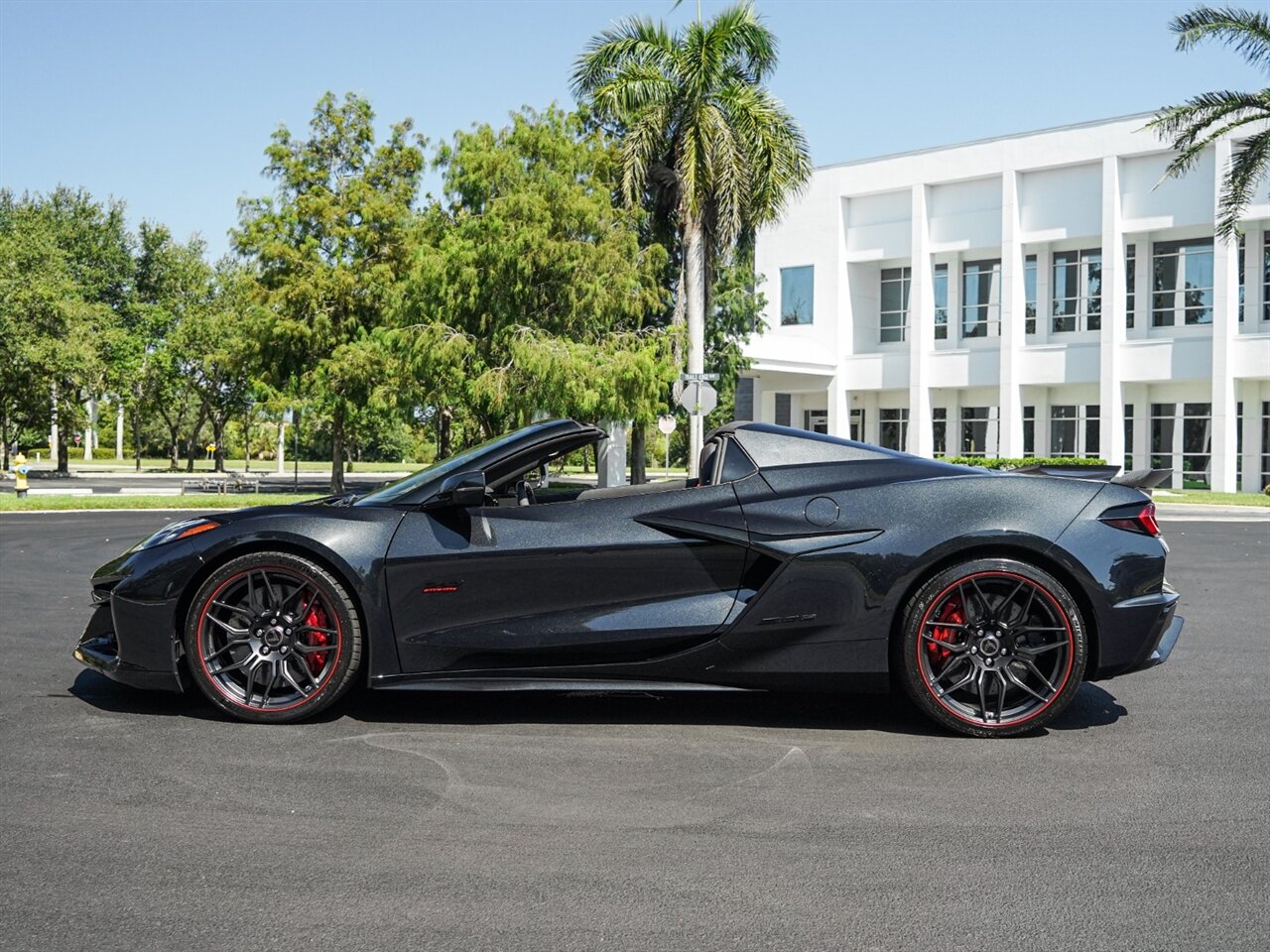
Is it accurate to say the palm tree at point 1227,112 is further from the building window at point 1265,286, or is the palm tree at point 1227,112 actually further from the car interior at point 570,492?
the car interior at point 570,492

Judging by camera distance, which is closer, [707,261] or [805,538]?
[805,538]

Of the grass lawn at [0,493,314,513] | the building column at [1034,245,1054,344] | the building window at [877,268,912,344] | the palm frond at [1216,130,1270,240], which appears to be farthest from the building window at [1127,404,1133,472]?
the grass lawn at [0,493,314,513]

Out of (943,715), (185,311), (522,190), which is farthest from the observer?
(185,311)

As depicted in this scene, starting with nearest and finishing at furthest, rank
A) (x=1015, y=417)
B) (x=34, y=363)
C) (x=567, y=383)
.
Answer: (x=567, y=383) → (x=1015, y=417) → (x=34, y=363)

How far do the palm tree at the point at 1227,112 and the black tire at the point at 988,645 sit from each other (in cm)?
2786

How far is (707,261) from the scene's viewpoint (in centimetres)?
2795

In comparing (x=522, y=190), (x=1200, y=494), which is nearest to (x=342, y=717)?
(x=522, y=190)

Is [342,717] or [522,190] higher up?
[522,190]

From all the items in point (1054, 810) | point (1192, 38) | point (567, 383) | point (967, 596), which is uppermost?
point (1192, 38)

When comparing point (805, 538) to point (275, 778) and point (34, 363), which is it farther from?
point (34, 363)

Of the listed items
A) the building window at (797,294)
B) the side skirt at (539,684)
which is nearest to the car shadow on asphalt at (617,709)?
the side skirt at (539,684)

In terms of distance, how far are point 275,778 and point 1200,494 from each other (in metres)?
34.9

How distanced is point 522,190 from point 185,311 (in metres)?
34.5

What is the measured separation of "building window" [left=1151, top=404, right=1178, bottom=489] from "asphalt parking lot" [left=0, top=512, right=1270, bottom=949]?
36.2 m
